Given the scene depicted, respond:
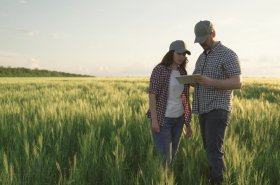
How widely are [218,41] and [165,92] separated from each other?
685mm

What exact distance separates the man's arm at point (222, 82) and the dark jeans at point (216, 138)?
0.22 metres

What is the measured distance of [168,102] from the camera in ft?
11.2

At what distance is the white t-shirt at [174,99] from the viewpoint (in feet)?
11.1

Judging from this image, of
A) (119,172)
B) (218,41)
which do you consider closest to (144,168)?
(119,172)

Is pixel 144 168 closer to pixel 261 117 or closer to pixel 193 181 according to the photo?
pixel 193 181

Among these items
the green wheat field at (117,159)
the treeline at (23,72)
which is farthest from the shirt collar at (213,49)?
the treeline at (23,72)

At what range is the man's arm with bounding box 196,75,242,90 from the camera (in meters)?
3.00

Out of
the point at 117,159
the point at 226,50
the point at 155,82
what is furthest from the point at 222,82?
the point at 117,159

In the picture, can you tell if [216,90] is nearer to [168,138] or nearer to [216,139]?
[216,139]

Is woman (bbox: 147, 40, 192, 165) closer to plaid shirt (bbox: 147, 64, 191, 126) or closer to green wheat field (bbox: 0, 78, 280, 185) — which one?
plaid shirt (bbox: 147, 64, 191, 126)

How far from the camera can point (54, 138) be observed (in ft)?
13.2

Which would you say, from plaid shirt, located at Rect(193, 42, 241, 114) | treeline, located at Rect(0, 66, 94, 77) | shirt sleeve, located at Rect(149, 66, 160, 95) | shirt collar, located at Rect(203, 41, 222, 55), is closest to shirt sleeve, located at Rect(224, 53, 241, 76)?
plaid shirt, located at Rect(193, 42, 241, 114)

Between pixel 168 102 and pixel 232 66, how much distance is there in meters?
0.69

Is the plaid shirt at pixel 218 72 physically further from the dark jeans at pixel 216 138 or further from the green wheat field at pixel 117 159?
the green wheat field at pixel 117 159
